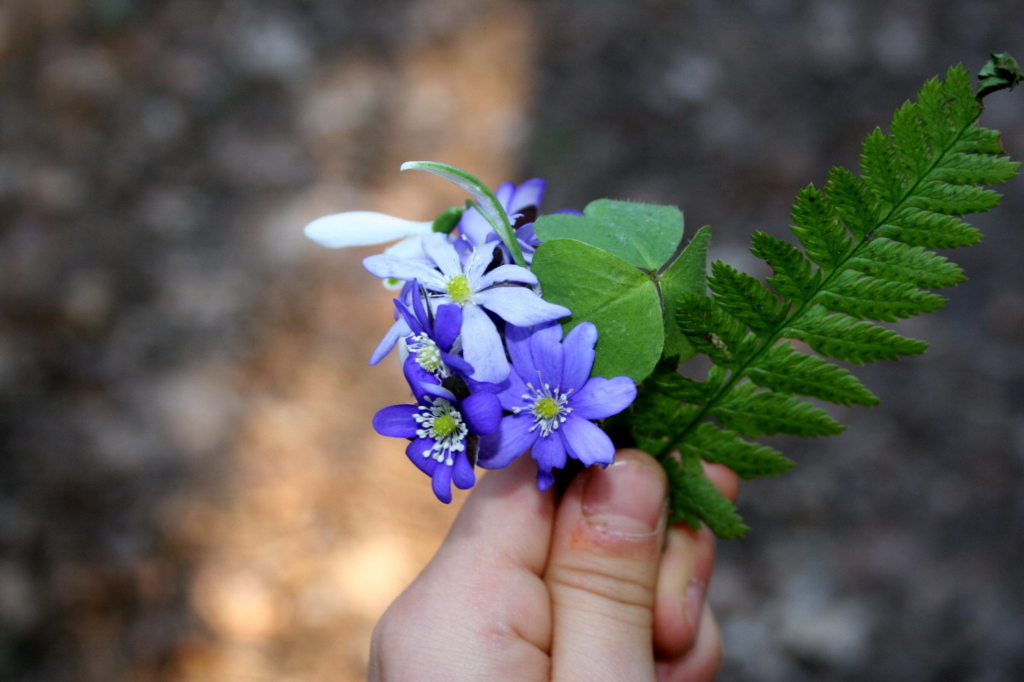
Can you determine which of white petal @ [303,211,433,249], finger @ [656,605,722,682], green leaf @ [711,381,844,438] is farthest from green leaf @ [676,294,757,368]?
finger @ [656,605,722,682]

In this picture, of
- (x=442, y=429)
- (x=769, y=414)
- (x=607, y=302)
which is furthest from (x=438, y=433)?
(x=769, y=414)

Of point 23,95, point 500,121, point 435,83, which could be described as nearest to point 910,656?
point 500,121

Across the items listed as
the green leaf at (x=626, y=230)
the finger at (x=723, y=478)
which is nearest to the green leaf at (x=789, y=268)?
the green leaf at (x=626, y=230)

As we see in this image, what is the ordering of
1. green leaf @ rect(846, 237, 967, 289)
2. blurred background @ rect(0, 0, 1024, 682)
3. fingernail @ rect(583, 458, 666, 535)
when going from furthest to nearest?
blurred background @ rect(0, 0, 1024, 682)
fingernail @ rect(583, 458, 666, 535)
green leaf @ rect(846, 237, 967, 289)

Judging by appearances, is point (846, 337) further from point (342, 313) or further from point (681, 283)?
point (342, 313)

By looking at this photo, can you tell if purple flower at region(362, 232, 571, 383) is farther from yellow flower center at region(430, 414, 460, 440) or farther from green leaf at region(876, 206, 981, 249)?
green leaf at region(876, 206, 981, 249)

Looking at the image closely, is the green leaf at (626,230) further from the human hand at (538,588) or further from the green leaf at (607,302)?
the human hand at (538,588)

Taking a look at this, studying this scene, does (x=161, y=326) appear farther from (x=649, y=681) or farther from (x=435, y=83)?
(x=649, y=681)
